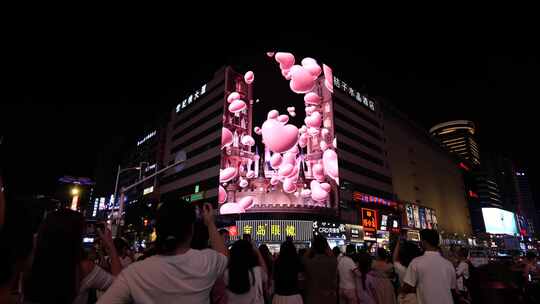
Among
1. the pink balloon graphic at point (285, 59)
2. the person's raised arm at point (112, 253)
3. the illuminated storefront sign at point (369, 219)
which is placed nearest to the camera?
the person's raised arm at point (112, 253)

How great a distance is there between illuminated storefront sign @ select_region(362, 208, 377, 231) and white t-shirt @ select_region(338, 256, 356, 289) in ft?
124

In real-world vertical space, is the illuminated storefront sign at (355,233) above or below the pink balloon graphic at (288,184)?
below

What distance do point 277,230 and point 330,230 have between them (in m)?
7.21

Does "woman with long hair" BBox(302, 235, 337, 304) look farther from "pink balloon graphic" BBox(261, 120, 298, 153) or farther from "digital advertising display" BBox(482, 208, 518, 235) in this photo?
"digital advertising display" BBox(482, 208, 518, 235)

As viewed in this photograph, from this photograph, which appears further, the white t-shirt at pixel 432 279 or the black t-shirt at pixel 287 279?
the black t-shirt at pixel 287 279

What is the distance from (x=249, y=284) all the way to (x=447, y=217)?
3396 inches

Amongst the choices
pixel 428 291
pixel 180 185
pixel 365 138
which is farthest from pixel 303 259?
pixel 365 138

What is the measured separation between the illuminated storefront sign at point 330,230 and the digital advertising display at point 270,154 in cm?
207

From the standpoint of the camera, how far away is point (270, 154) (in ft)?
110

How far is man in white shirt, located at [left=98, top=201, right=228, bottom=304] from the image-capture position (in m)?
1.70

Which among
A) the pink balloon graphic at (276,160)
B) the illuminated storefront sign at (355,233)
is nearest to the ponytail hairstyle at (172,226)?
the pink balloon graphic at (276,160)

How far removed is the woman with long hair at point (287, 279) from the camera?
15.5 ft

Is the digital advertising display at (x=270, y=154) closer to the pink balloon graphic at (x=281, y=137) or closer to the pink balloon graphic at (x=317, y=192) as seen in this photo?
the pink balloon graphic at (x=317, y=192)

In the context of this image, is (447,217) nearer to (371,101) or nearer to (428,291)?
(371,101)
